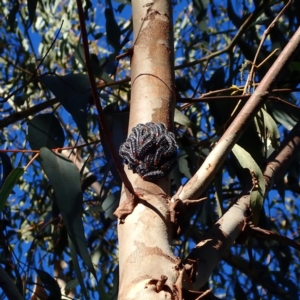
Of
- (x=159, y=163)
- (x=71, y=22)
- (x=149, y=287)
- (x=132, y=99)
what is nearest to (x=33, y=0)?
(x=132, y=99)

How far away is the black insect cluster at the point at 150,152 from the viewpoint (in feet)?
2.89

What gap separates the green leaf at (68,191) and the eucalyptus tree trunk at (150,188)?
234 mm

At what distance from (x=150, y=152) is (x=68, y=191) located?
31cm

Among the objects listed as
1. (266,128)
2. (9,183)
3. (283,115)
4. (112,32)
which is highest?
(112,32)

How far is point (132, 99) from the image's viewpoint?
1.00 meters

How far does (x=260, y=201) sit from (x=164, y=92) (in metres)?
0.22

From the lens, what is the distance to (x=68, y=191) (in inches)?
45.5

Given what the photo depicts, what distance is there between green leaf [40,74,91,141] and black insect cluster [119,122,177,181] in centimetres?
50

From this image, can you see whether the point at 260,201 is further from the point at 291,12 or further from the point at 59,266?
the point at 59,266

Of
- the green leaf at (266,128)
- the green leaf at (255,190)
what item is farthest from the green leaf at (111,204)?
the green leaf at (255,190)

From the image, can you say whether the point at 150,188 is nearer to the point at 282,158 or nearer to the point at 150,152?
the point at 150,152

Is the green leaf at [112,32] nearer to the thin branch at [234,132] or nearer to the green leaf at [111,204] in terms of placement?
the green leaf at [111,204]

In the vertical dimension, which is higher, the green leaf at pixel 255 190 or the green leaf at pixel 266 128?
the green leaf at pixel 266 128

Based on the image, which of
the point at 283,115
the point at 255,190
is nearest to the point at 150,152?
the point at 255,190
